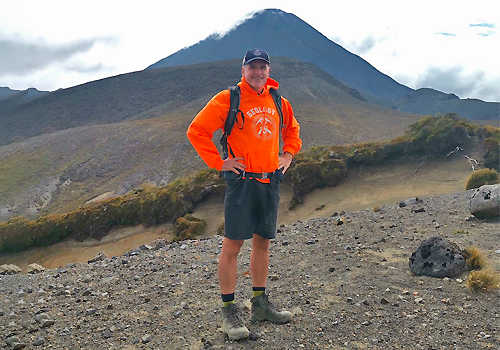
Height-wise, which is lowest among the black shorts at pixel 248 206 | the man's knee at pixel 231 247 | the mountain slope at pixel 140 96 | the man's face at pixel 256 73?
the man's knee at pixel 231 247

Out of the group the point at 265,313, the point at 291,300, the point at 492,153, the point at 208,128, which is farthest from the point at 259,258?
the point at 492,153

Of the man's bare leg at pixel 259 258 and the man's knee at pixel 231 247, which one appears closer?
the man's knee at pixel 231 247

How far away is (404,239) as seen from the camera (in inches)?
295

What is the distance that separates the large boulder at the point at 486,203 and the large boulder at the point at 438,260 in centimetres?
264

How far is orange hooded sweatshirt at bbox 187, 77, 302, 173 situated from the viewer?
3924 mm

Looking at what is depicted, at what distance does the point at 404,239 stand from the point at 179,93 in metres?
119

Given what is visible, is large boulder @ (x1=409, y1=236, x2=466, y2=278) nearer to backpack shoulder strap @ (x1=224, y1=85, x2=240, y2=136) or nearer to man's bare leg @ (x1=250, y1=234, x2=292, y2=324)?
man's bare leg @ (x1=250, y1=234, x2=292, y2=324)

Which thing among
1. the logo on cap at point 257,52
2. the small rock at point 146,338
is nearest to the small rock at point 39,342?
the small rock at point 146,338

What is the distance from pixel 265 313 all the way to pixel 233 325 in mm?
488

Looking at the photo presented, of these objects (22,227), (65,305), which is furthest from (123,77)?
(65,305)

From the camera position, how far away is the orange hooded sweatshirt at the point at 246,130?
392 centimetres

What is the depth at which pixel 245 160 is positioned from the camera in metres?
4.02

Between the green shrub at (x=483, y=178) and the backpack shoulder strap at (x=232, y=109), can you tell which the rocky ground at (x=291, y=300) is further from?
the green shrub at (x=483, y=178)

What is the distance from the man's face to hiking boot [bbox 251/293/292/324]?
2.36 metres
